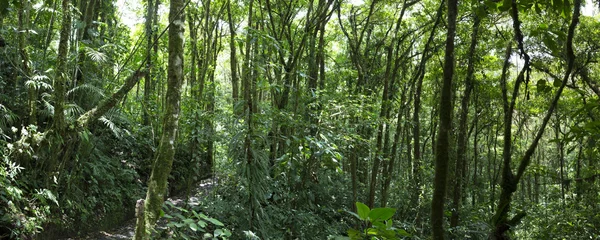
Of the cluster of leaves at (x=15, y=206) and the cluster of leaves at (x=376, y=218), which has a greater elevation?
the cluster of leaves at (x=376, y=218)

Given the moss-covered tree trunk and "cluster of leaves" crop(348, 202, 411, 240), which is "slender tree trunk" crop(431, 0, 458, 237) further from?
the moss-covered tree trunk

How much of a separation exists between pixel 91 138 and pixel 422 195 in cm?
768

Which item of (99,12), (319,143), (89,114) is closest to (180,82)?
(319,143)

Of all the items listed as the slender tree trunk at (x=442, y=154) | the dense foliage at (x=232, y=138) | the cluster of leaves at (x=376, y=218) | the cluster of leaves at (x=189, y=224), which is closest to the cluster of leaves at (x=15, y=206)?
Answer: the dense foliage at (x=232, y=138)

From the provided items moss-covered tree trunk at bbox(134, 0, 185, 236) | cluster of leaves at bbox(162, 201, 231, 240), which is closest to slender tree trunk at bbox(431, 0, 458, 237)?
cluster of leaves at bbox(162, 201, 231, 240)

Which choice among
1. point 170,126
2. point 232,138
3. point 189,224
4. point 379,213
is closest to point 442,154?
point 379,213

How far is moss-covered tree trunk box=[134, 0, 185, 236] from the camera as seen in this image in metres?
3.65

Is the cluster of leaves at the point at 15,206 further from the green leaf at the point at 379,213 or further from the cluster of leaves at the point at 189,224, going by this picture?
the green leaf at the point at 379,213

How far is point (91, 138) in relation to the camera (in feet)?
23.2

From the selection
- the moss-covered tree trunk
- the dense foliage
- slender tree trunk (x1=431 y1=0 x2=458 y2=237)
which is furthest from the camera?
the moss-covered tree trunk

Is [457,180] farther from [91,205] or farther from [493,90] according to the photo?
[91,205]

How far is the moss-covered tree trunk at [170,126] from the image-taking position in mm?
3646

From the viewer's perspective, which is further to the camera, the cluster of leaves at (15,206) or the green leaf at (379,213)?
the cluster of leaves at (15,206)

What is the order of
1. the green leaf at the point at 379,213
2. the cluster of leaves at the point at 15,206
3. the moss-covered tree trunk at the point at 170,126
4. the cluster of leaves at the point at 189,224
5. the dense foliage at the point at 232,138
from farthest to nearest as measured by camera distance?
1. the cluster of leaves at the point at 15,206
2. the moss-covered tree trunk at the point at 170,126
3. the dense foliage at the point at 232,138
4. the cluster of leaves at the point at 189,224
5. the green leaf at the point at 379,213
